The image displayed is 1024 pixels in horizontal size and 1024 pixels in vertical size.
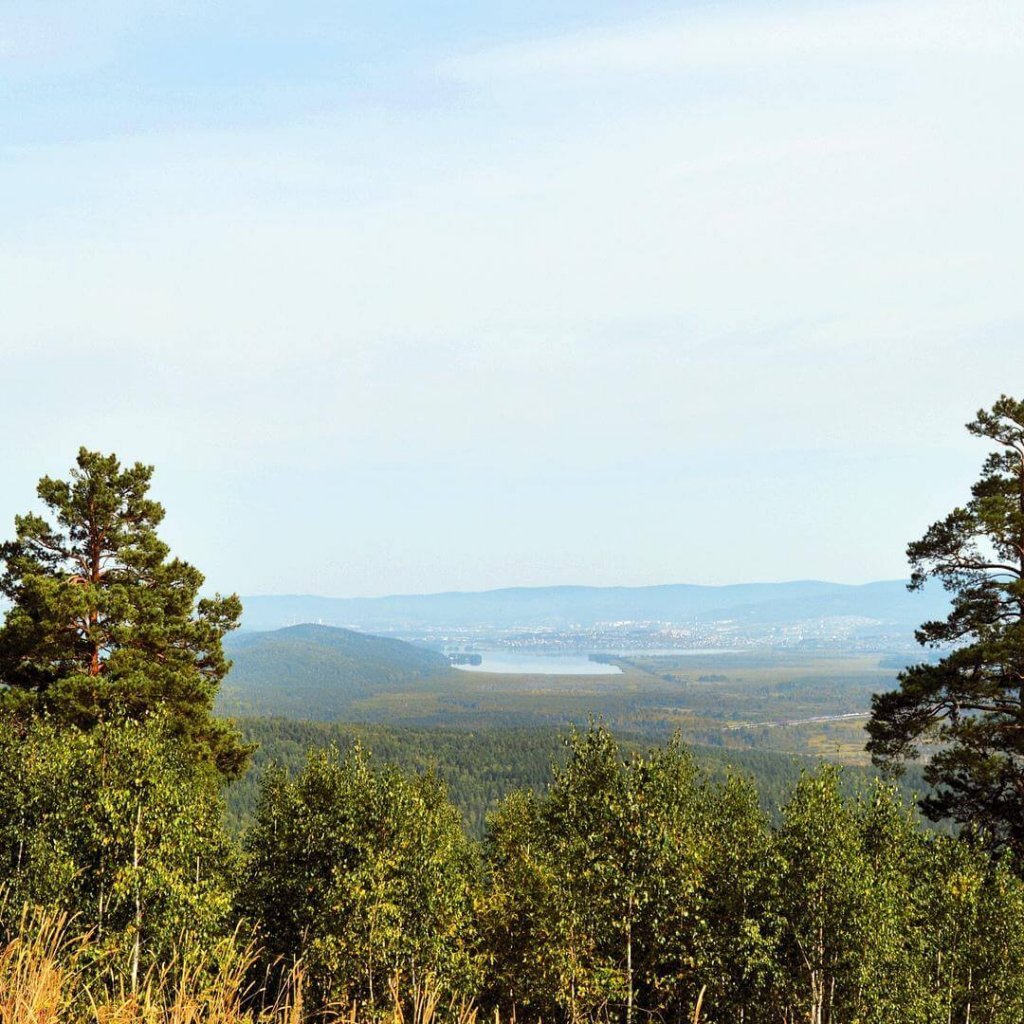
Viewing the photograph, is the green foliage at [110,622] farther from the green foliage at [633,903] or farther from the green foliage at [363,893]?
the green foliage at [633,903]

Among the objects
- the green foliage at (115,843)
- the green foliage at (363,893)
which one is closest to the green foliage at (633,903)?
the green foliage at (363,893)

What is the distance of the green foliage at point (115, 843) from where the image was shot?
83.1ft

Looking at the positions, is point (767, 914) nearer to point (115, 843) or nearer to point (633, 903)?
point (633, 903)

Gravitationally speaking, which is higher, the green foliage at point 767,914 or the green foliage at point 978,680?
the green foliage at point 978,680

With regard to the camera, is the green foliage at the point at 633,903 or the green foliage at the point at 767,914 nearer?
the green foliage at the point at 767,914

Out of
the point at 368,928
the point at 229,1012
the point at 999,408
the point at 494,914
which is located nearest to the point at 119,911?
the point at 368,928

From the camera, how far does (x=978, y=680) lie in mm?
31078

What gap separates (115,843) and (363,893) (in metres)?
7.67

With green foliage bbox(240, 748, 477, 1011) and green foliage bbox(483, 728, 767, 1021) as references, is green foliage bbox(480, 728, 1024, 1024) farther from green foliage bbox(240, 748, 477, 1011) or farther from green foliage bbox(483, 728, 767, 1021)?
green foliage bbox(240, 748, 477, 1011)

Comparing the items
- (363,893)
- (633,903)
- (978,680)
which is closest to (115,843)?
(363,893)

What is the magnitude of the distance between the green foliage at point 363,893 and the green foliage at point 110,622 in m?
6.40

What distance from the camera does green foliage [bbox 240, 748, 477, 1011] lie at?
2800cm

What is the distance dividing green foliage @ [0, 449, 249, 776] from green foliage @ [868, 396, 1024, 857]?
27.3m

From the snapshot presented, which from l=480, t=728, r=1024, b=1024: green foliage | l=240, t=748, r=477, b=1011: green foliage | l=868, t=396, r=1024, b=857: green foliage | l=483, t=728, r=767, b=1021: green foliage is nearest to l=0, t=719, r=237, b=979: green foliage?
l=240, t=748, r=477, b=1011: green foliage
